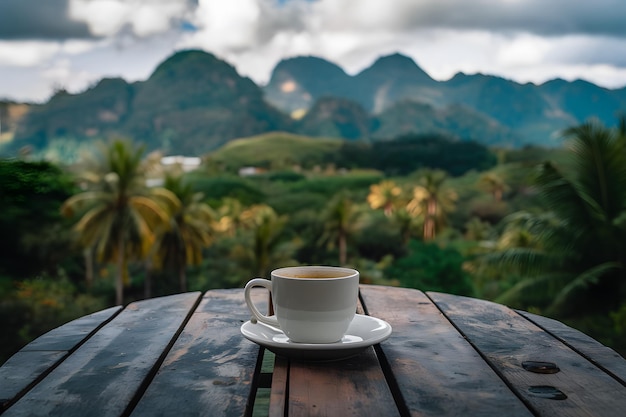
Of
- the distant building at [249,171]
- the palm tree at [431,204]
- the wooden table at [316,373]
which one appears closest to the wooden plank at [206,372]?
the wooden table at [316,373]

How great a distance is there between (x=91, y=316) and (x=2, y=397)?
0.52 meters

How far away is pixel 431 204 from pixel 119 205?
854 inches

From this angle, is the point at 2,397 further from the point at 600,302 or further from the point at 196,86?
the point at 196,86

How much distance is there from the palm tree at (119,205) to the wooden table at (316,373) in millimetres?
20803

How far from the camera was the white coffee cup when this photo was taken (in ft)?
3.22

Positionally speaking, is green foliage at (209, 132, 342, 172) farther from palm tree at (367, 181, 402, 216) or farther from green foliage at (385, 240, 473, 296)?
green foliage at (385, 240, 473, 296)

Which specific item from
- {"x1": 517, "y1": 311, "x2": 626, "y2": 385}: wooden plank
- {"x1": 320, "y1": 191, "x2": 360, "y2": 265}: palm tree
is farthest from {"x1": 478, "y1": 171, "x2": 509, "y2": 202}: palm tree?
{"x1": 517, "y1": 311, "x2": 626, "y2": 385}: wooden plank

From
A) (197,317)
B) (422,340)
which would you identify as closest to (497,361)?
(422,340)

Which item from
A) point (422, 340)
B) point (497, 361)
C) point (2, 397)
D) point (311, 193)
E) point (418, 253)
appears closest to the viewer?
point (2, 397)

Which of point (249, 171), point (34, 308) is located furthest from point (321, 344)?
point (249, 171)

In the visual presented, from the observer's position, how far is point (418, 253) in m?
35.3

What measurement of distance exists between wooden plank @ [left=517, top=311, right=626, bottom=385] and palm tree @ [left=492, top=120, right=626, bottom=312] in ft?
23.1

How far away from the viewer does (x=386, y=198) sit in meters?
42.0

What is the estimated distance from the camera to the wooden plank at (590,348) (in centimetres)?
99
